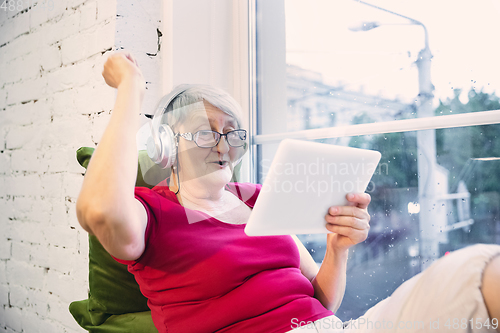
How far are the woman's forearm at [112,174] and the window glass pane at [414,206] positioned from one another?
0.76 meters

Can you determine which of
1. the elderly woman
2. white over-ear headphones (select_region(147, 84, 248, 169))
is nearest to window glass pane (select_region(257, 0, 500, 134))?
the elderly woman

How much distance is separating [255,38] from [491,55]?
856 millimetres

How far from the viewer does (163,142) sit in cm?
85

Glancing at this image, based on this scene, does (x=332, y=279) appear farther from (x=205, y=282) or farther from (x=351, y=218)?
(x=205, y=282)

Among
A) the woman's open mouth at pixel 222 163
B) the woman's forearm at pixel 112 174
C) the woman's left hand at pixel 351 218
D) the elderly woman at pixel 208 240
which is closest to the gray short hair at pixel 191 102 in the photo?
the elderly woman at pixel 208 240

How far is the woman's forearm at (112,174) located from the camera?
548 mm

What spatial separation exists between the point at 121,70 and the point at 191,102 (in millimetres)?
231

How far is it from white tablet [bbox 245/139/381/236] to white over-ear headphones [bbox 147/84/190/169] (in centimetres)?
31

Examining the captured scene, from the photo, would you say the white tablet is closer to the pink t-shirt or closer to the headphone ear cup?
the pink t-shirt

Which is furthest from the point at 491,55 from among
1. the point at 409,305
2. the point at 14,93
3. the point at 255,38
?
the point at 14,93

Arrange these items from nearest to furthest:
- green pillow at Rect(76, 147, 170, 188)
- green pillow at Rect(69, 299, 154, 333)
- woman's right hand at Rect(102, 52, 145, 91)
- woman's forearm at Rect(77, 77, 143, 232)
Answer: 1. woman's forearm at Rect(77, 77, 143, 232)
2. woman's right hand at Rect(102, 52, 145, 91)
3. green pillow at Rect(69, 299, 154, 333)
4. green pillow at Rect(76, 147, 170, 188)

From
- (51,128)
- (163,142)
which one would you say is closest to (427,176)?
(163,142)

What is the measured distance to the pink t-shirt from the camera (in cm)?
73

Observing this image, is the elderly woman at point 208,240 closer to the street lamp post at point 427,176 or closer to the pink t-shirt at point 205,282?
the pink t-shirt at point 205,282
